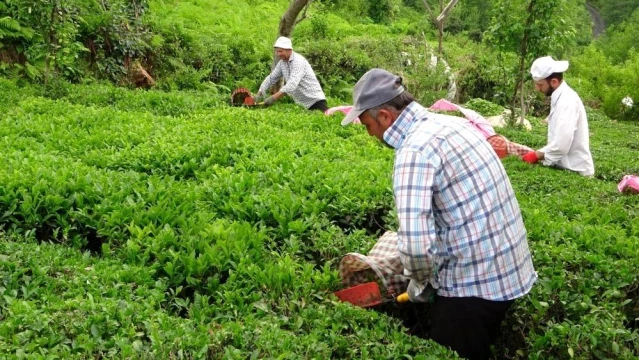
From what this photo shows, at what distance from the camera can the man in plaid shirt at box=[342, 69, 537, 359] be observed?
10.2 ft

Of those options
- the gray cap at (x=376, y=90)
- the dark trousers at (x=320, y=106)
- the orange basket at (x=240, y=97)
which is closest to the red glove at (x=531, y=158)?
the dark trousers at (x=320, y=106)

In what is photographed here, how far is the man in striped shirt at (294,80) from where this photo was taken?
34.2 feet

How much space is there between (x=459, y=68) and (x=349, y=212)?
55.8 feet

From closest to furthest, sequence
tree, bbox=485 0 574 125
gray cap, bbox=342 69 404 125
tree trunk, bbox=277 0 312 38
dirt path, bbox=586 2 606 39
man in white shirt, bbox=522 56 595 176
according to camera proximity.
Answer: gray cap, bbox=342 69 404 125 < man in white shirt, bbox=522 56 595 176 < tree, bbox=485 0 574 125 < tree trunk, bbox=277 0 312 38 < dirt path, bbox=586 2 606 39

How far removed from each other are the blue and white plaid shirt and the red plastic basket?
1.58 ft

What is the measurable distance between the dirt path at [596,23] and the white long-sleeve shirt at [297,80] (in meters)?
58.5

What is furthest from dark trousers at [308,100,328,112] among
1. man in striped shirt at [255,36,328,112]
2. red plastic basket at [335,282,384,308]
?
red plastic basket at [335,282,384,308]

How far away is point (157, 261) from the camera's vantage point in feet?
13.9

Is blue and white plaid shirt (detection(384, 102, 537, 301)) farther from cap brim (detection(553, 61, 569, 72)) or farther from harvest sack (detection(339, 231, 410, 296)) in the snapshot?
cap brim (detection(553, 61, 569, 72))

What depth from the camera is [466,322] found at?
3.48 metres

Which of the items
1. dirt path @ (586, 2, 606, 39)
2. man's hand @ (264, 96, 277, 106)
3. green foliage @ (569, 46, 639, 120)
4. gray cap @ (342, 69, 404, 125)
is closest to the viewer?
gray cap @ (342, 69, 404, 125)

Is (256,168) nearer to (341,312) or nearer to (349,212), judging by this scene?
(349,212)

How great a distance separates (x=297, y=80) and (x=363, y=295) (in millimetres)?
6954

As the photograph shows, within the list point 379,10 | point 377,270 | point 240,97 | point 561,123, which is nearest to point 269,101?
point 240,97
